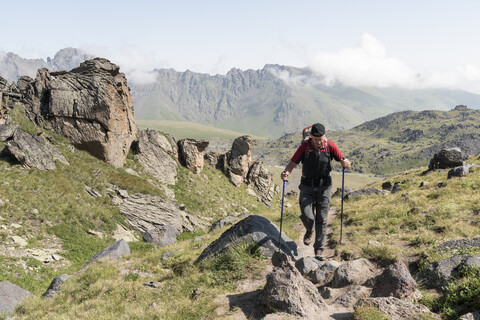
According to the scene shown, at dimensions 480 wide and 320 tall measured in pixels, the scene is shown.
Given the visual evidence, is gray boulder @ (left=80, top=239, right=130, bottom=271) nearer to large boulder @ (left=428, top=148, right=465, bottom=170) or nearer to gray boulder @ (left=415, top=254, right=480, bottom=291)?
gray boulder @ (left=415, top=254, right=480, bottom=291)

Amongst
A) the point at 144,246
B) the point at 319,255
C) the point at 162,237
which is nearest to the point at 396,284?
the point at 319,255

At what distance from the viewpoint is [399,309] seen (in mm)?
5816

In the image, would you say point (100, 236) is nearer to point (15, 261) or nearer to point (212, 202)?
point (15, 261)

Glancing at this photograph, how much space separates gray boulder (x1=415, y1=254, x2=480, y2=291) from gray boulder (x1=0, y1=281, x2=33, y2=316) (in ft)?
41.2

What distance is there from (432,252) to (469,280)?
300 cm

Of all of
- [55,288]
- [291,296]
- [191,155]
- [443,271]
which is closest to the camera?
[291,296]

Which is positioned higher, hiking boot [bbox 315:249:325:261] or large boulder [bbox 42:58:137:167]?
large boulder [bbox 42:58:137:167]

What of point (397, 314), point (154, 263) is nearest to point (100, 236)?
point (154, 263)

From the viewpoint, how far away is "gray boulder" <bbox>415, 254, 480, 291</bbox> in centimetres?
683

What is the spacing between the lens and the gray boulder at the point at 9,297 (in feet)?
29.9

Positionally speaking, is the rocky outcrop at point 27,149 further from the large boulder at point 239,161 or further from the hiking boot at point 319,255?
the large boulder at point 239,161

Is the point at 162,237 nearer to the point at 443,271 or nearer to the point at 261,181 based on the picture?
the point at 443,271

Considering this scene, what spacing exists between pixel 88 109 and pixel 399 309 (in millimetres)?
34744

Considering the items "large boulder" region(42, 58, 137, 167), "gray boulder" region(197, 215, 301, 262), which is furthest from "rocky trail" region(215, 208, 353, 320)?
"large boulder" region(42, 58, 137, 167)
